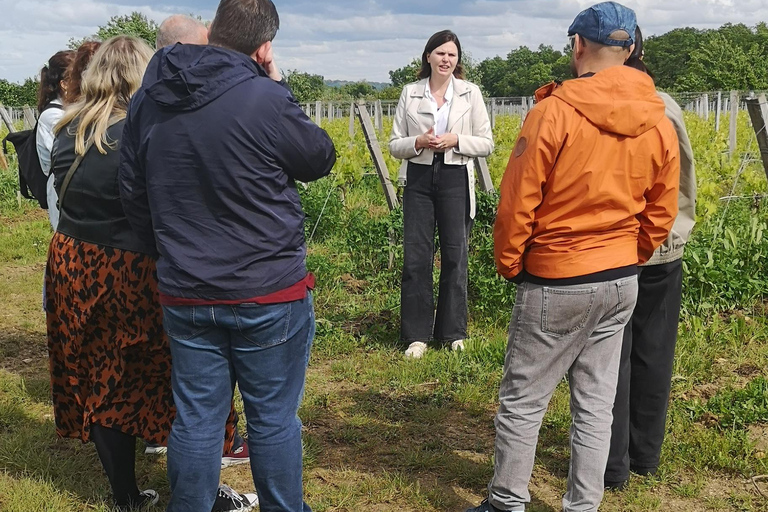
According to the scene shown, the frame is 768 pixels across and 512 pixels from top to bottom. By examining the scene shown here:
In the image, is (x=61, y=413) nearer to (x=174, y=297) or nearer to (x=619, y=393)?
(x=174, y=297)

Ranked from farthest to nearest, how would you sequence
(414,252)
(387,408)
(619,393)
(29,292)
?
1. (29,292)
2. (414,252)
3. (387,408)
4. (619,393)

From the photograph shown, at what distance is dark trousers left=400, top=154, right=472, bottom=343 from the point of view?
4715 mm

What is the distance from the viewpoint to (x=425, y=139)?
14.9 ft

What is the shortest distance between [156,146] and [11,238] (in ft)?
24.6

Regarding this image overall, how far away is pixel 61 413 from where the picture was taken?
9.94ft

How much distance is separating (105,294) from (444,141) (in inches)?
94.2

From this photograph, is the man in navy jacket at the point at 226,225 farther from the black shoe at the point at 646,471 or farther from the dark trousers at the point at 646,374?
the black shoe at the point at 646,471

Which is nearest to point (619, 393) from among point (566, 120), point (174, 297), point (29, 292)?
point (566, 120)

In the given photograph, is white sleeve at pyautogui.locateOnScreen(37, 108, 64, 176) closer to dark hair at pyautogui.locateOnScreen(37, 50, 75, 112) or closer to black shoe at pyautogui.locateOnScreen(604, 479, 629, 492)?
dark hair at pyautogui.locateOnScreen(37, 50, 75, 112)

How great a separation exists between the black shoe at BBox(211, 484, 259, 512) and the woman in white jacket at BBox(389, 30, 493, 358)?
192cm

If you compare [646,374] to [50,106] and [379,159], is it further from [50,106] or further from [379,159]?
[379,159]

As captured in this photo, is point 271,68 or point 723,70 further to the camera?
point 723,70

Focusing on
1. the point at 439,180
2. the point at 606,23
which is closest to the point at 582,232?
the point at 606,23

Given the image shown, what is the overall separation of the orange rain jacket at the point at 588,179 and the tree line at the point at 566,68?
33295 millimetres
